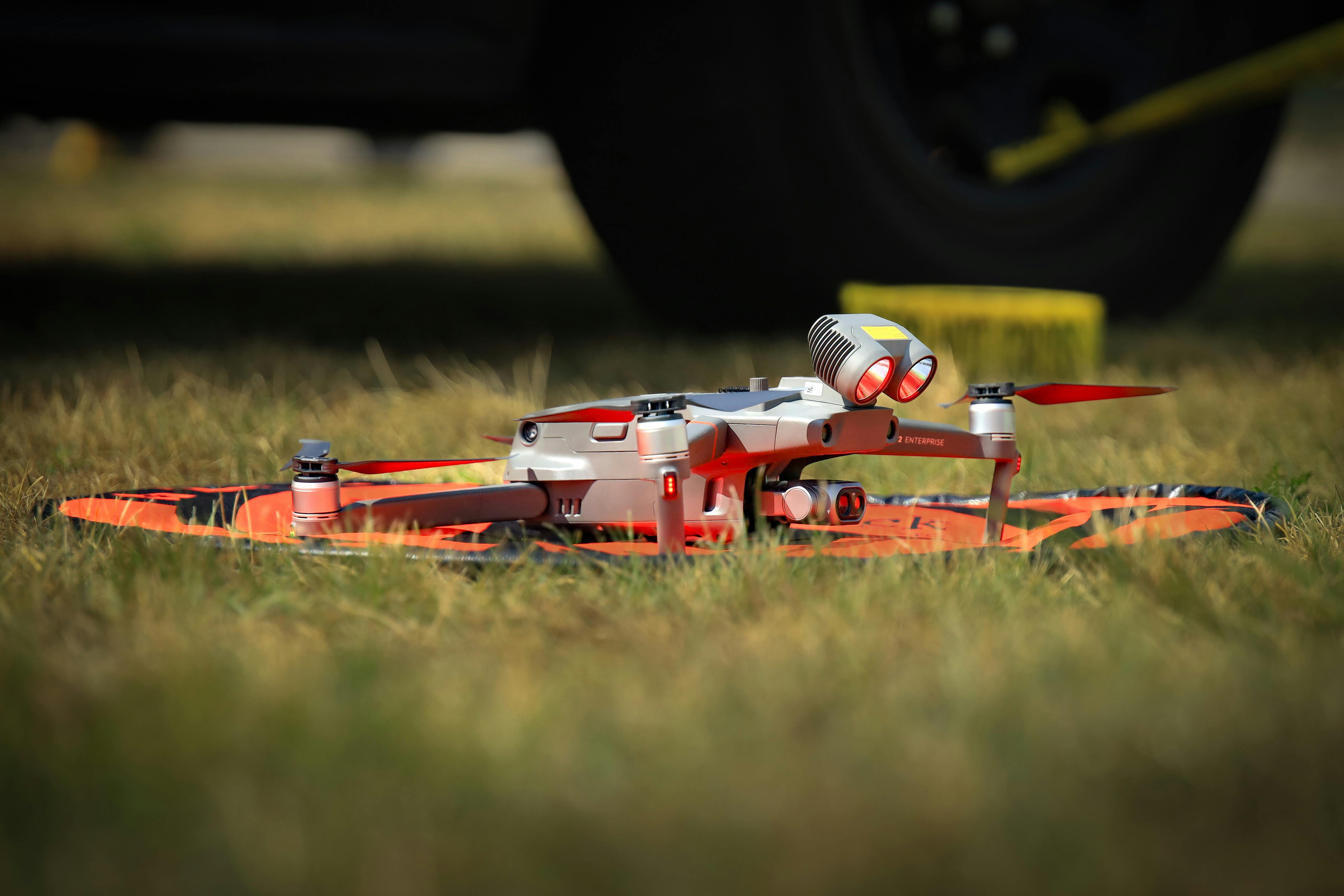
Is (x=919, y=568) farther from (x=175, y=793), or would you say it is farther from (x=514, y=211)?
(x=514, y=211)

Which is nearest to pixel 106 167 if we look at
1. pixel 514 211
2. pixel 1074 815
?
pixel 514 211

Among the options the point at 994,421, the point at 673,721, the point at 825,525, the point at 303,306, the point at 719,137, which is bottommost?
the point at 673,721

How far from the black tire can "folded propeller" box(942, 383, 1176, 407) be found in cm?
118

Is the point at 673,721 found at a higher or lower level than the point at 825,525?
lower

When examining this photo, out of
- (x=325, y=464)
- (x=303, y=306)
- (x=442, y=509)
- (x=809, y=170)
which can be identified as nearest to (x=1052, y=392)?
(x=442, y=509)

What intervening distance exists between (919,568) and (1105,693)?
13.1 inches

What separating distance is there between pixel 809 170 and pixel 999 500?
130 cm

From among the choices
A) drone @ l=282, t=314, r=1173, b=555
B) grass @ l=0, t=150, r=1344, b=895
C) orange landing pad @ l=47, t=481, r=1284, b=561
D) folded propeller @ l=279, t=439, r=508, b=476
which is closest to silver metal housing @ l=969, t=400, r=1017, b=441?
drone @ l=282, t=314, r=1173, b=555

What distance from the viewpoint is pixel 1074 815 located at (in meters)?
0.73

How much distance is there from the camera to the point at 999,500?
1.44m

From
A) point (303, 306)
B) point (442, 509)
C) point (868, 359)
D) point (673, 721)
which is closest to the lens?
point (673, 721)

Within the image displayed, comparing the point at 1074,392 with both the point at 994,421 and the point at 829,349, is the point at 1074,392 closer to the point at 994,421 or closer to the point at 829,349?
the point at 994,421

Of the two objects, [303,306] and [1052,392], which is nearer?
[1052,392]

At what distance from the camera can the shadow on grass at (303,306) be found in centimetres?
286
